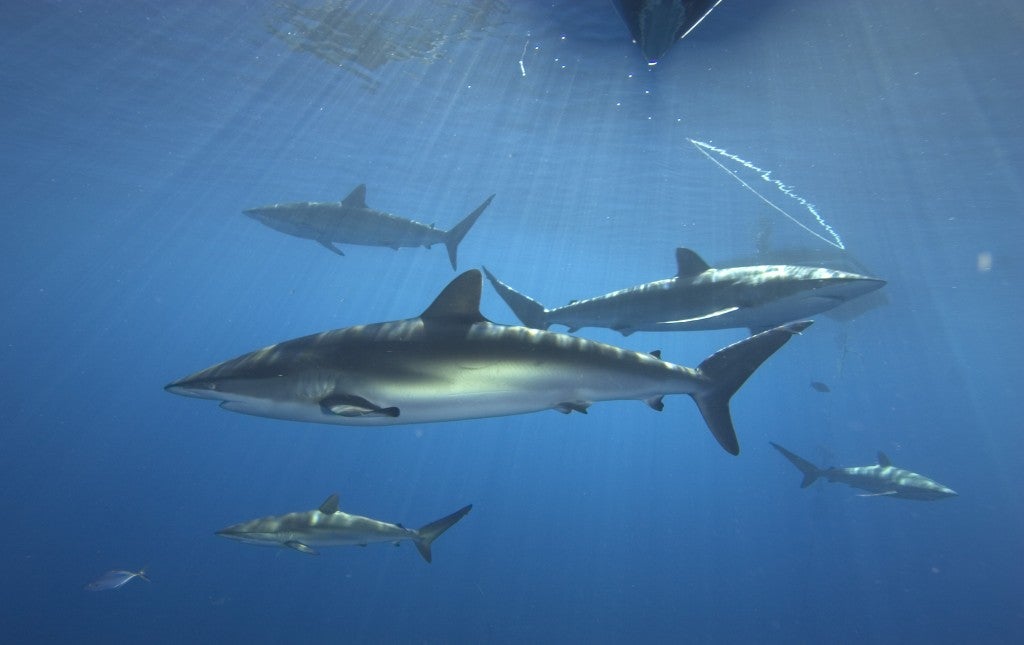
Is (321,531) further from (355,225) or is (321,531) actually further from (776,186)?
(776,186)

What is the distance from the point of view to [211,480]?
42.2 m

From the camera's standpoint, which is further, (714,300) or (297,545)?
(714,300)

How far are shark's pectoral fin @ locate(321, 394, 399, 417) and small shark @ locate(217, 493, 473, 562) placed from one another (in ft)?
14.3

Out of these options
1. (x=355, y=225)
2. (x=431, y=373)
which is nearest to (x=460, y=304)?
(x=431, y=373)

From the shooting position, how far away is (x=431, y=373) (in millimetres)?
4051

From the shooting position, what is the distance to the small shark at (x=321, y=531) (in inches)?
300

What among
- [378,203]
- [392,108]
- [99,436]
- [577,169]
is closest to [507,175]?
[577,169]

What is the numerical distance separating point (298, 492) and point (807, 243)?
3990cm

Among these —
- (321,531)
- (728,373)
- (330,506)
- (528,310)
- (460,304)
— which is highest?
(460,304)

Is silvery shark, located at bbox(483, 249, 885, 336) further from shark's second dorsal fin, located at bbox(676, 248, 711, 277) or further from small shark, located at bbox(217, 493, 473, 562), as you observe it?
small shark, located at bbox(217, 493, 473, 562)

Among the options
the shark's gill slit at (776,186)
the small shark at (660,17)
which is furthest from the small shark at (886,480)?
the small shark at (660,17)

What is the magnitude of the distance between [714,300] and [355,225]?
10.1m

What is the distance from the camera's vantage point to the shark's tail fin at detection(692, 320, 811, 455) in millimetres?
4898

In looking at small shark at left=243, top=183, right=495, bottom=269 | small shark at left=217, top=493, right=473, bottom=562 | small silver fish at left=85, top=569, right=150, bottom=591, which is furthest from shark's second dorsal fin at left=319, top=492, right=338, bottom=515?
small shark at left=243, top=183, right=495, bottom=269
